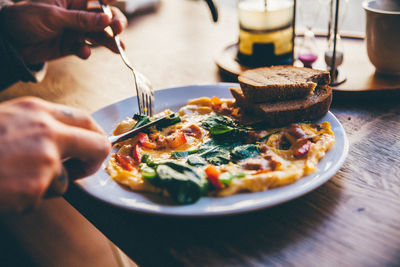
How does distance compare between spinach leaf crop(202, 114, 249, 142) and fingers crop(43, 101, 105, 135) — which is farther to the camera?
spinach leaf crop(202, 114, 249, 142)

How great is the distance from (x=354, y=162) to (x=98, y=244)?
226cm

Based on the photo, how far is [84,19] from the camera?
6.69 ft

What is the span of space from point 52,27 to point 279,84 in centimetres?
141

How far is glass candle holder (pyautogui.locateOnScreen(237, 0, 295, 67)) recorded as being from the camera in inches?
97.0

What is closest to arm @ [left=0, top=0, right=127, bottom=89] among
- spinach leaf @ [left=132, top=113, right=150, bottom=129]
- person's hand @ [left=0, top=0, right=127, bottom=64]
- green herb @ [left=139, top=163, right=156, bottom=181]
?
person's hand @ [left=0, top=0, right=127, bottom=64]

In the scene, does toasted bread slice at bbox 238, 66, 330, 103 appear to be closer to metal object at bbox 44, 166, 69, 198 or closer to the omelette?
the omelette

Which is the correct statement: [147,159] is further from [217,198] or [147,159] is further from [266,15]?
[266,15]

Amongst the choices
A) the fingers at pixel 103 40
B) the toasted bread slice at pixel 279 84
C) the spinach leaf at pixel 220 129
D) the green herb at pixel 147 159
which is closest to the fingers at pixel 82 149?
the green herb at pixel 147 159

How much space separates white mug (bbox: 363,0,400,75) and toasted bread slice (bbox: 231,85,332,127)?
0.62 m

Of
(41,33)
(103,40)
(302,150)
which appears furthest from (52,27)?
(302,150)

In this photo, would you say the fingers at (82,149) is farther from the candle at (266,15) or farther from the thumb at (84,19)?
the candle at (266,15)

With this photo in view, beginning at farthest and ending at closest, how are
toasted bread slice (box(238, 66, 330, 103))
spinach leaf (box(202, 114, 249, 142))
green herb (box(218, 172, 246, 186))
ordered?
toasted bread slice (box(238, 66, 330, 103)) → spinach leaf (box(202, 114, 249, 142)) → green herb (box(218, 172, 246, 186))

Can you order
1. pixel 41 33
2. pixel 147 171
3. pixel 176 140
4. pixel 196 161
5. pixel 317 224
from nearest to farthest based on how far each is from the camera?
pixel 317 224 < pixel 147 171 < pixel 196 161 < pixel 176 140 < pixel 41 33

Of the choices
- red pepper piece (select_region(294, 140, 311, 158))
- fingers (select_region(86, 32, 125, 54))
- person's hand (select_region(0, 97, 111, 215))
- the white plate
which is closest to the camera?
person's hand (select_region(0, 97, 111, 215))
